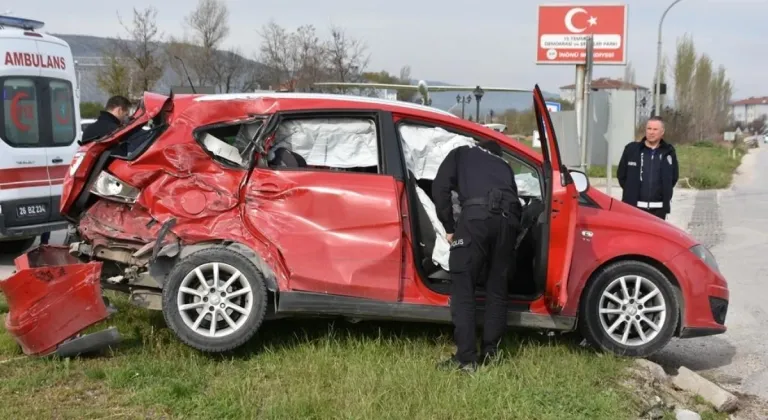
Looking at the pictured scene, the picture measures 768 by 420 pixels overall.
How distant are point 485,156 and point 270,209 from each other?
1.45 m

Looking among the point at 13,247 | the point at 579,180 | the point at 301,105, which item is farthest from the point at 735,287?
the point at 13,247

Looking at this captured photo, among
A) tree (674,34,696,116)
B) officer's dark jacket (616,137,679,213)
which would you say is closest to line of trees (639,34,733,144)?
tree (674,34,696,116)

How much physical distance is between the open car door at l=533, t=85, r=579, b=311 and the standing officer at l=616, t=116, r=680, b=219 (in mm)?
2515

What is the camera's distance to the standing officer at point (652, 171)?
7145mm

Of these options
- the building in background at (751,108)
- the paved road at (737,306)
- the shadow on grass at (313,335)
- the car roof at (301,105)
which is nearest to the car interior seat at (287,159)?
the car roof at (301,105)

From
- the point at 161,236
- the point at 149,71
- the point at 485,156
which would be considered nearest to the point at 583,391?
the point at 485,156

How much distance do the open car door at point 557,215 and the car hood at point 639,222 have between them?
608mm

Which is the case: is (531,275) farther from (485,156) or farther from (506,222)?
(485,156)

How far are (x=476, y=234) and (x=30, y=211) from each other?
636 cm

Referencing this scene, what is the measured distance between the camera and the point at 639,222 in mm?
5375

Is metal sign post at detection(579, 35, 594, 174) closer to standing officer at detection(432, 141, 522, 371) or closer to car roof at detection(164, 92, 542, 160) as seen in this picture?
car roof at detection(164, 92, 542, 160)

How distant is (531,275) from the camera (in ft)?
17.0

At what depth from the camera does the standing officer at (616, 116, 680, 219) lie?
714 cm

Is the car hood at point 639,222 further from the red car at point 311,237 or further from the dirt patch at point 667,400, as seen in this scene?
the dirt patch at point 667,400
